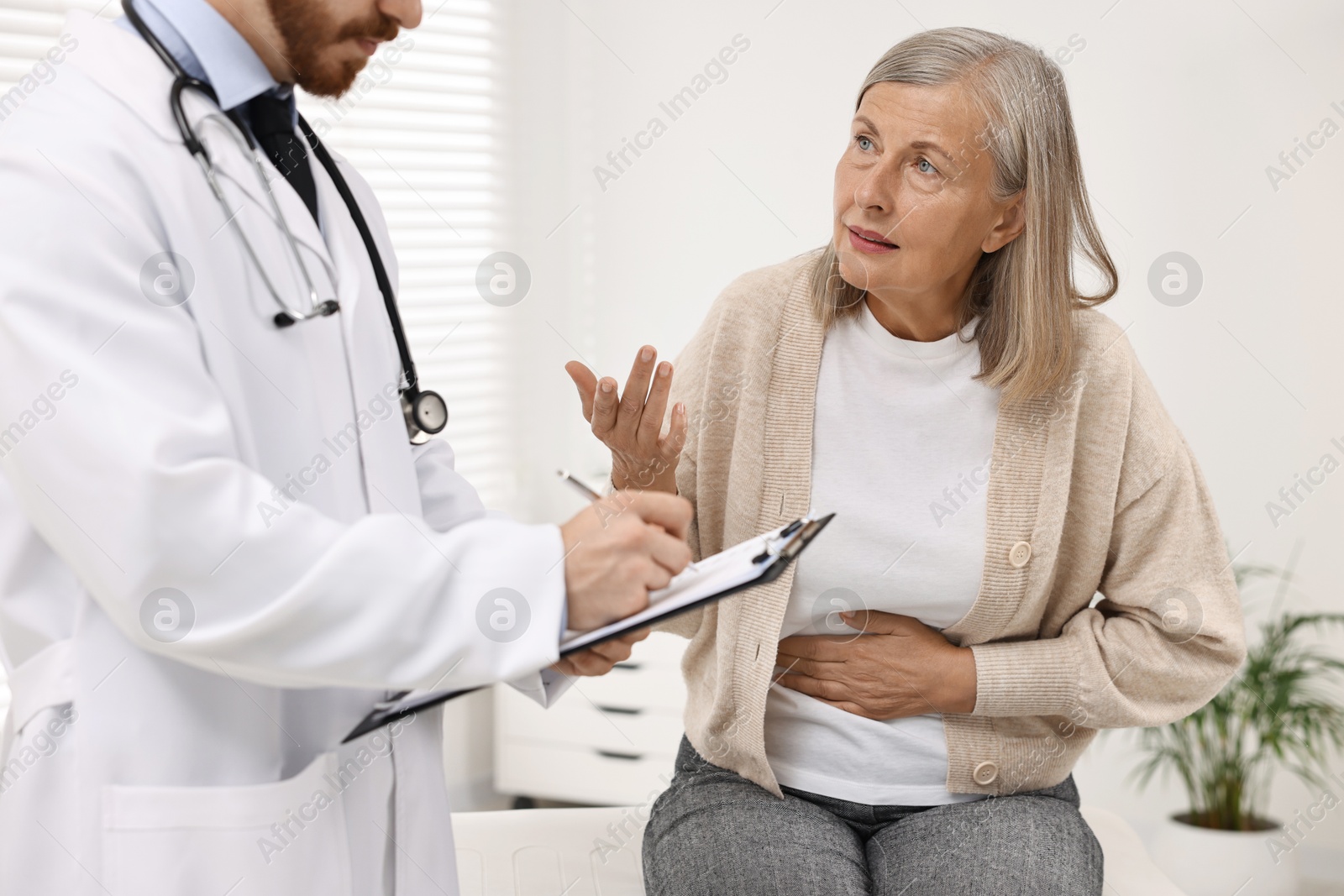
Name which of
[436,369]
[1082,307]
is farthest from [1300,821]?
[436,369]

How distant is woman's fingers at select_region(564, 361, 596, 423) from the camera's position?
1358 millimetres

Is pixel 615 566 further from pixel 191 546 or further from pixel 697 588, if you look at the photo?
pixel 191 546

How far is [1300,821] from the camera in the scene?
2.88 m

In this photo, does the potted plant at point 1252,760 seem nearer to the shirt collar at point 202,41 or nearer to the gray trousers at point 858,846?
the gray trousers at point 858,846

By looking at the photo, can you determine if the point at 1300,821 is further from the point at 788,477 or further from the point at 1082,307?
the point at 788,477

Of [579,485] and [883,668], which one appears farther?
[883,668]

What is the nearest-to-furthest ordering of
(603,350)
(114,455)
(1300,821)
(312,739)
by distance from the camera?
(114,455)
(312,739)
(1300,821)
(603,350)

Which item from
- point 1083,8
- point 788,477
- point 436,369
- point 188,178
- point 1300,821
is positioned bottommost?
point 1300,821

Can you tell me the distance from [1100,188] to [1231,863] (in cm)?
167

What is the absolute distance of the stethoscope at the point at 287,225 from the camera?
885mm

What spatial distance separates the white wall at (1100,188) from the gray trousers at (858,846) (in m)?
1.77

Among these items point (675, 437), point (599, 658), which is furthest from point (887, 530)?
point (599, 658)

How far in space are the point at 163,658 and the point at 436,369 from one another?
2.37 meters

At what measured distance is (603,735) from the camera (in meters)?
3.22
